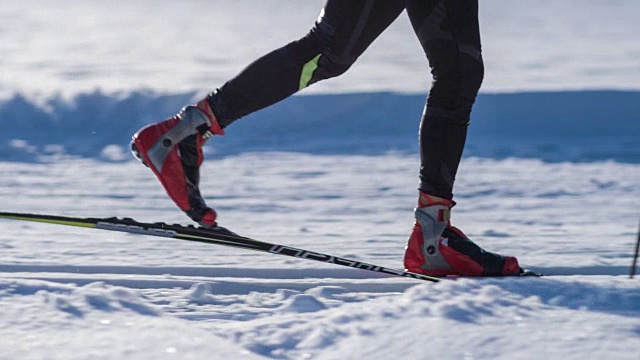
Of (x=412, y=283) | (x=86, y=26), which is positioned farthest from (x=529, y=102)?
(x=86, y=26)

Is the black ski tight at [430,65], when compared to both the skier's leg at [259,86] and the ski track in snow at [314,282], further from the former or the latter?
the ski track in snow at [314,282]

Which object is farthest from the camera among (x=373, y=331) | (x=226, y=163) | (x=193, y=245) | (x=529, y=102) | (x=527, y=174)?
(x=529, y=102)

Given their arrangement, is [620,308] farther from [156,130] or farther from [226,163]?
→ [226,163]

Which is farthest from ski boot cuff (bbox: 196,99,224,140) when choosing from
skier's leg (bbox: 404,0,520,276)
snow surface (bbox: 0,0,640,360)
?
skier's leg (bbox: 404,0,520,276)

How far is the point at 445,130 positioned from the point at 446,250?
281 mm

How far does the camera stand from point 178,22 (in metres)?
17.2

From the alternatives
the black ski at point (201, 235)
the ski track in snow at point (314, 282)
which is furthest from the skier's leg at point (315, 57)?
the ski track in snow at point (314, 282)

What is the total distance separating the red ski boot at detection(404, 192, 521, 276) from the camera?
2277 millimetres

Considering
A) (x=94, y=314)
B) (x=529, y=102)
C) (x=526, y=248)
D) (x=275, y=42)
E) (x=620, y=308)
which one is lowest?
(x=94, y=314)

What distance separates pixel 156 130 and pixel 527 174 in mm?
3016

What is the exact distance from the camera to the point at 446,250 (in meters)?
2.29

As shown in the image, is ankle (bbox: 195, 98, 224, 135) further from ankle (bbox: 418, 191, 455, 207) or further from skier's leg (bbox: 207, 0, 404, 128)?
ankle (bbox: 418, 191, 455, 207)

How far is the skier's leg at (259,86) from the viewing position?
2.19 metres

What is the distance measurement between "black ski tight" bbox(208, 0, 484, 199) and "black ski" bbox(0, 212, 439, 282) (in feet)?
0.74
